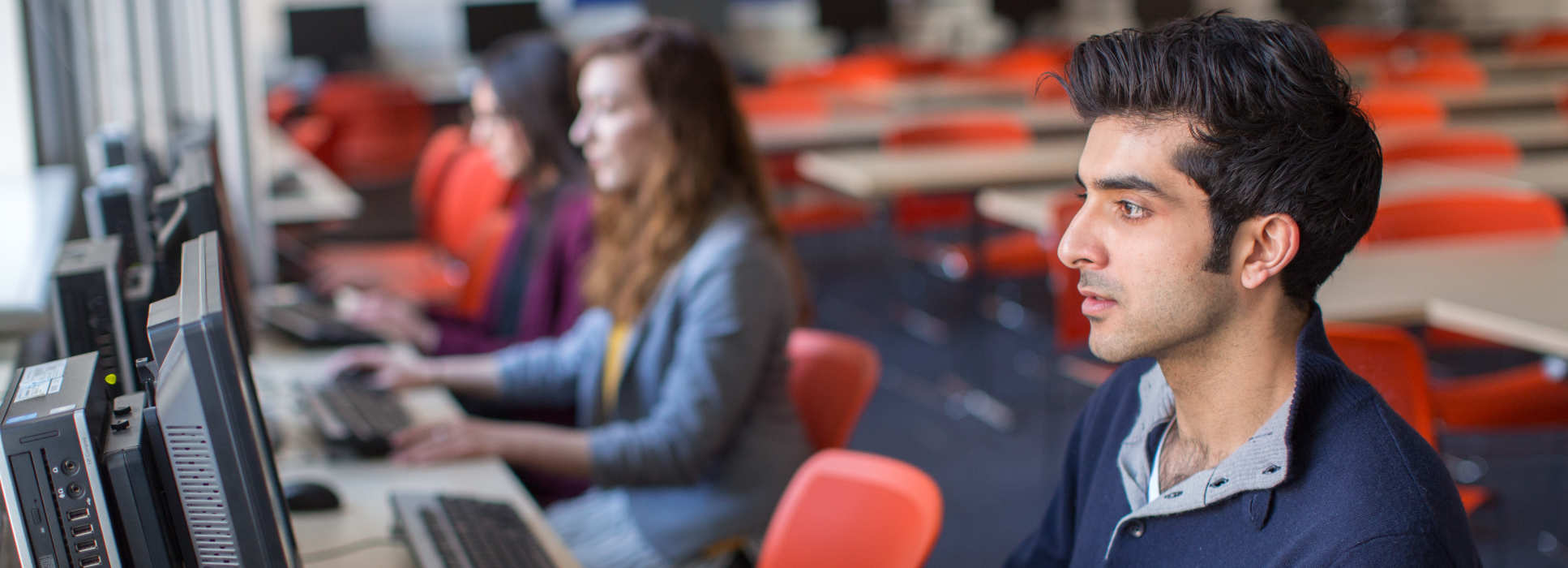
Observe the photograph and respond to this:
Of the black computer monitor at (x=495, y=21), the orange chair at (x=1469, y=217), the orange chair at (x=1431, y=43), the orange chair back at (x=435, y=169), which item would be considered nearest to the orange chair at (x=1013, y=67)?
the orange chair at (x=1431, y=43)

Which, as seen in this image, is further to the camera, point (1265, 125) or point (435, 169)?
point (435, 169)

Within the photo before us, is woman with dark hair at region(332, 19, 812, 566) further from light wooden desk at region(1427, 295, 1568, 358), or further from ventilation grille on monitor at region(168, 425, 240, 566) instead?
light wooden desk at region(1427, 295, 1568, 358)

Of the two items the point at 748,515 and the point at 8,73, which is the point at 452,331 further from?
the point at 8,73

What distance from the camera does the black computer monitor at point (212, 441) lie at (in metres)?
0.82

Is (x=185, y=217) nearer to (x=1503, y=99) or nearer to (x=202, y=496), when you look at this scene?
(x=202, y=496)

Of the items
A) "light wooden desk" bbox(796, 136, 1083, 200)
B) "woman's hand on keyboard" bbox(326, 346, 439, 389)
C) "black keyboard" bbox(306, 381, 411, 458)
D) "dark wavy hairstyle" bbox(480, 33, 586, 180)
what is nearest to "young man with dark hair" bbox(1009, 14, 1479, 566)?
"black keyboard" bbox(306, 381, 411, 458)

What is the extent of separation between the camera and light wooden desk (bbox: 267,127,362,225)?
3932mm

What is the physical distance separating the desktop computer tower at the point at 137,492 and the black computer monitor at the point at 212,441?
0.04 feet

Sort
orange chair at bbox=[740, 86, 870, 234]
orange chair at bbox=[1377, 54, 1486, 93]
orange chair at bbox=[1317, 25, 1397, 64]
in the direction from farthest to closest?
orange chair at bbox=[1317, 25, 1397, 64] < orange chair at bbox=[1377, 54, 1486, 93] < orange chair at bbox=[740, 86, 870, 234]

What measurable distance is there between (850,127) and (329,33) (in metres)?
5.00

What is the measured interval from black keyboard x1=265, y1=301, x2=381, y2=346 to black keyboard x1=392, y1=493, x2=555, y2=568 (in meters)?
1.01

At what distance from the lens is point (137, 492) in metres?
0.87

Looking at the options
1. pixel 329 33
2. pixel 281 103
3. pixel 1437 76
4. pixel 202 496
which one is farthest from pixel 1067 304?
pixel 329 33

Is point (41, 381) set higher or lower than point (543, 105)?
higher
